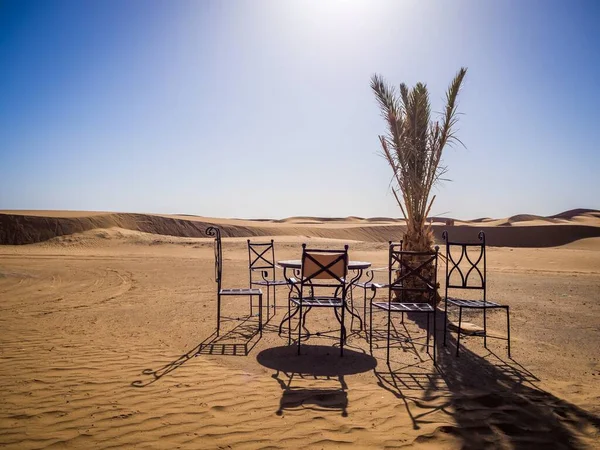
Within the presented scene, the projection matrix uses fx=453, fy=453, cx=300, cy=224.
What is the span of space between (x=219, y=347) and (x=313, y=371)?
1509mm

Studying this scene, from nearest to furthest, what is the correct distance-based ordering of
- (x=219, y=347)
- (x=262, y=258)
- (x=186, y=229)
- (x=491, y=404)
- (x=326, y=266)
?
(x=491, y=404)
(x=326, y=266)
(x=219, y=347)
(x=262, y=258)
(x=186, y=229)

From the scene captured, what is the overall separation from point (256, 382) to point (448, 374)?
6.81 feet

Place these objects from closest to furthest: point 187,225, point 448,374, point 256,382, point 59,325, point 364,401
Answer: point 364,401, point 256,382, point 448,374, point 59,325, point 187,225

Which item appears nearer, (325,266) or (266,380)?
(266,380)

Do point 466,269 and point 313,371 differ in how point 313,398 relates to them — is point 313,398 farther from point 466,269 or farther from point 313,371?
point 466,269

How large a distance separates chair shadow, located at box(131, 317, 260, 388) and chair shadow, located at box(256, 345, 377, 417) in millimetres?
398

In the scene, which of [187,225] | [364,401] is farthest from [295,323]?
[187,225]

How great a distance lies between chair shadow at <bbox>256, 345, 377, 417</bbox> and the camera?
4.03 metres

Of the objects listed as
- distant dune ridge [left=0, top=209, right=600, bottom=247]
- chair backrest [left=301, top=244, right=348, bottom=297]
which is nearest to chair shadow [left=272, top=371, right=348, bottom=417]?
chair backrest [left=301, top=244, right=348, bottom=297]

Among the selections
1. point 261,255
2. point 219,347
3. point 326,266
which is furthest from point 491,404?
point 261,255

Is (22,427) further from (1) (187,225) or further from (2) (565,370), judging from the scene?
(1) (187,225)

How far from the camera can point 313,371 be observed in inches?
195

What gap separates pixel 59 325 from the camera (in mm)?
6902

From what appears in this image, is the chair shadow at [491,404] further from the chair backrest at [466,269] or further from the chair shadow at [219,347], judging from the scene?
the chair shadow at [219,347]
